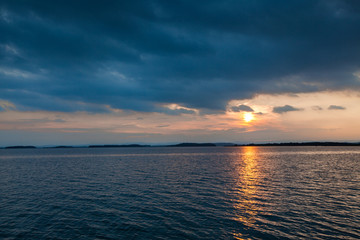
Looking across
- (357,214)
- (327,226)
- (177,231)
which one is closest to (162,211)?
(177,231)

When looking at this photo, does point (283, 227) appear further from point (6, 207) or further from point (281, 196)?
point (6, 207)

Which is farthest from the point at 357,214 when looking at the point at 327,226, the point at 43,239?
the point at 43,239

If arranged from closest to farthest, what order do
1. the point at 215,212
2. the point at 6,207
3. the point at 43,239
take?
the point at 43,239
the point at 215,212
the point at 6,207

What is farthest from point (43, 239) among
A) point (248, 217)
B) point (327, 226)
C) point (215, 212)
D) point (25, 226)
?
point (327, 226)

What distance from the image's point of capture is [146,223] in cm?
2292

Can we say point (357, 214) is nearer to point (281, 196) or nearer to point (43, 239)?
point (281, 196)

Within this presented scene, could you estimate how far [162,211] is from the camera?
2683 cm

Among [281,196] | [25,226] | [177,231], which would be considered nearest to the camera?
Result: [177,231]

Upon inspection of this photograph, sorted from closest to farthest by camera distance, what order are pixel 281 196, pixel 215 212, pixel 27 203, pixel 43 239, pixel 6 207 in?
pixel 43 239 → pixel 215 212 → pixel 6 207 → pixel 27 203 → pixel 281 196

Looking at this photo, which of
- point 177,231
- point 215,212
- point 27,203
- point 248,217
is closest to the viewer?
point 177,231

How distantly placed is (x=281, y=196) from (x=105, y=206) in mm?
26699

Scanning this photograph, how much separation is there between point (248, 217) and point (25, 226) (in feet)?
79.4

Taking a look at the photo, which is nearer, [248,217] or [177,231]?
[177,231]

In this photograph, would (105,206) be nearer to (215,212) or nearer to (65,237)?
(65,237)
